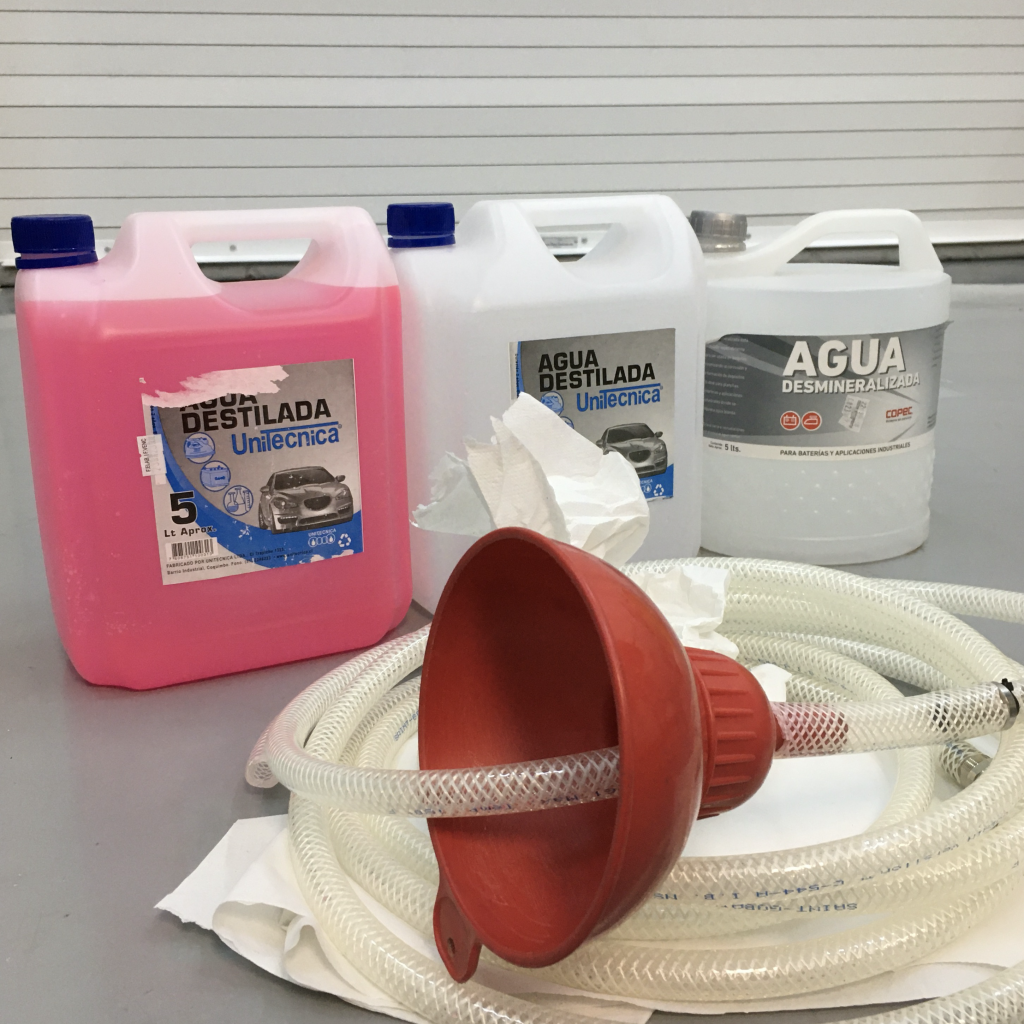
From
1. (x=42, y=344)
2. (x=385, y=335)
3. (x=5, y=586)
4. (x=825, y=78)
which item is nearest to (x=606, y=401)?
(x=385, y=335)

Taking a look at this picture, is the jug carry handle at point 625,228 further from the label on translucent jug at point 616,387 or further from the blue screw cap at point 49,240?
the blue screw cap at point 49,240

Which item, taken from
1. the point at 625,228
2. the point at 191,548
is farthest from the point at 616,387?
the point at 191,548

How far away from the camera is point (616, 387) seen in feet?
3.36

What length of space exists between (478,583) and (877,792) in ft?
1.17

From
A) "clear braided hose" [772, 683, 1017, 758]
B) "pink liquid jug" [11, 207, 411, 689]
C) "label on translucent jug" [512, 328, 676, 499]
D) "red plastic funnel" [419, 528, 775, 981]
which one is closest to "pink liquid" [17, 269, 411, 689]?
"pink liquid jug" [11, 207, 411, 689]

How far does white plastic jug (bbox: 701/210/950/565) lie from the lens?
3.48ft

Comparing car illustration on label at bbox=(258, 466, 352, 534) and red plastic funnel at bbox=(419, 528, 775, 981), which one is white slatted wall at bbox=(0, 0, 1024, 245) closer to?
car illustration on label at bbox=(258, 466, 352, 534)

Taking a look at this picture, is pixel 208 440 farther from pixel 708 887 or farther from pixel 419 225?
pixel 708 887

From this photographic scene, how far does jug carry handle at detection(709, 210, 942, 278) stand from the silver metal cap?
0.02m

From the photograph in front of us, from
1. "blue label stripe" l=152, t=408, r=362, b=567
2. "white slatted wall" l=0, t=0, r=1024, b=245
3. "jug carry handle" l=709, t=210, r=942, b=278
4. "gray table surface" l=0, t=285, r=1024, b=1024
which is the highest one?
"white slatted wall" l=0, t=0, r=1024, b=245

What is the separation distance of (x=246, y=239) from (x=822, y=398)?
628 mm

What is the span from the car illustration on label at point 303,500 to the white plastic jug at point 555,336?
103 mm

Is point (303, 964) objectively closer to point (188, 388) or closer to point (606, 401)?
point (188, 388)

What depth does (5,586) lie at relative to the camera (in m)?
1.17
